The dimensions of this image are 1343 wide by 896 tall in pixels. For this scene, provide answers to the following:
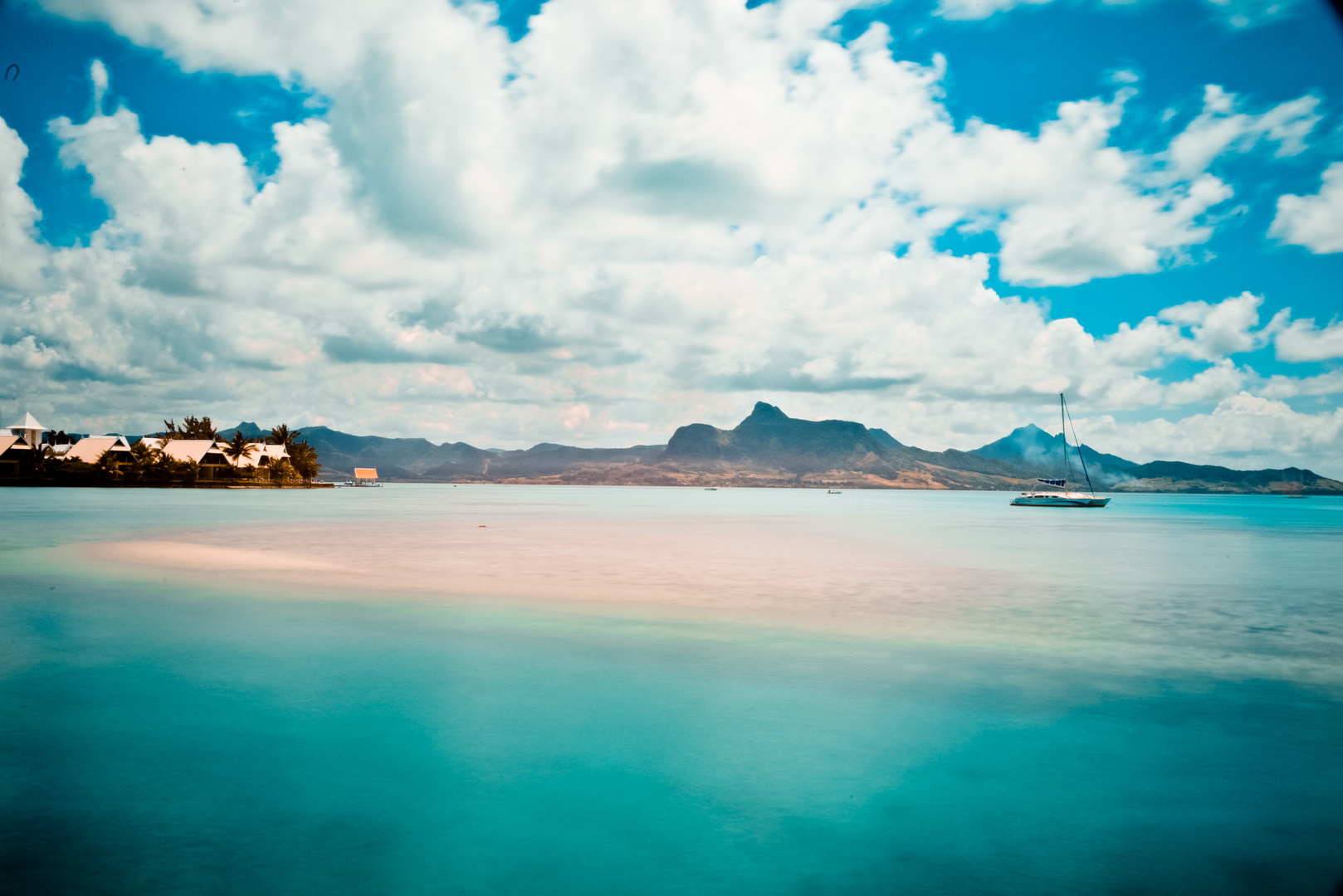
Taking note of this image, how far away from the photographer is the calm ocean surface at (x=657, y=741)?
7316 mm

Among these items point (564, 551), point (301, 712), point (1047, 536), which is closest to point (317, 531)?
point (564, 551)

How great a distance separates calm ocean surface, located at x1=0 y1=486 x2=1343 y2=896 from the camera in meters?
7.32

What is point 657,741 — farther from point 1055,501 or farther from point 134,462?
point 134,462

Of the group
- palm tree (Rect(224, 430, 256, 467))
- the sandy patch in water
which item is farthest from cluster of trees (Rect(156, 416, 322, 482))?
the sandy patch in water

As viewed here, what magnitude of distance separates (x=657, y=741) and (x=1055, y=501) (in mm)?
143138

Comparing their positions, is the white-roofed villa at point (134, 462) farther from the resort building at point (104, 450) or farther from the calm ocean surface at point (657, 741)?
the calm ocean surface at point (657, 741)

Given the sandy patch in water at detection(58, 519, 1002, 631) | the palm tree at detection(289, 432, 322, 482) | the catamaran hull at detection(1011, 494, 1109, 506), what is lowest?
the catamaran hull at detection(1011, 494, 1109, 506)

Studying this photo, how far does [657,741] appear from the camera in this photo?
1071 centimetres

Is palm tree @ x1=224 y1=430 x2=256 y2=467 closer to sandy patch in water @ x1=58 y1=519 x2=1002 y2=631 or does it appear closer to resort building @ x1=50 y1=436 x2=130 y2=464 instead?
resort building @ x1=50 y1=436 x2=130 y2=464

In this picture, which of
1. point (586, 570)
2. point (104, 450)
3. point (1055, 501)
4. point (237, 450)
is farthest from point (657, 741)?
point (104, 450)

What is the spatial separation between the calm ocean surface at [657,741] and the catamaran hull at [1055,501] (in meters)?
111

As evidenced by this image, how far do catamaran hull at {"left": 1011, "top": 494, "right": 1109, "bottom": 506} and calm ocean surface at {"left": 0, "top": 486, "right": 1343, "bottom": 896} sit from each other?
111 metres

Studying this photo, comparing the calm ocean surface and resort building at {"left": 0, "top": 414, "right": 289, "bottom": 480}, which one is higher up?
resort building at {"left": 0, "top": 414, "right": 289, "bottom": 480}

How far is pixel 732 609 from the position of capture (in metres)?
21.5
